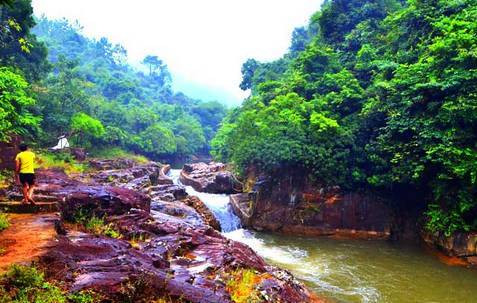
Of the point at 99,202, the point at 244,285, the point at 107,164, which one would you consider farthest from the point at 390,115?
the point at 107,164

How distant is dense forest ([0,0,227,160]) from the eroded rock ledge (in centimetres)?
407

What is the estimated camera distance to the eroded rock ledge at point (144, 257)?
242 inches

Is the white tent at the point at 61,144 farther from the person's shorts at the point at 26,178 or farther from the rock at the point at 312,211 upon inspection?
the person's shorts at the point at 26,178

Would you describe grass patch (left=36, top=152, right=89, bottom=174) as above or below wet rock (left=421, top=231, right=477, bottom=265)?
above

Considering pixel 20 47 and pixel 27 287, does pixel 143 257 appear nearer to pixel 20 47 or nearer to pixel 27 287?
pixel 27 287

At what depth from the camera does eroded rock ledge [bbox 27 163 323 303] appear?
616 cm

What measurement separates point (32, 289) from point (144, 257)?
2912 millimetres

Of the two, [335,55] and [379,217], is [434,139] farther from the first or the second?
[335,55]

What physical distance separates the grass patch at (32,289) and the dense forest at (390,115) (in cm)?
1411

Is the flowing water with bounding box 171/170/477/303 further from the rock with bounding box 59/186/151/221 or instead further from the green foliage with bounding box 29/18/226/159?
the green foliage with bounding box 29/18/226/159

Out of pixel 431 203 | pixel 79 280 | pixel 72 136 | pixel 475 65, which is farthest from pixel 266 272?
pixel 72 136

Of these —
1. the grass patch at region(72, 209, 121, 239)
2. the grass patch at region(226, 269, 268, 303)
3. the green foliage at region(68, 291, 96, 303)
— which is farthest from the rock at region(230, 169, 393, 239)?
the green foliage at region(68, 291, 96, 303)

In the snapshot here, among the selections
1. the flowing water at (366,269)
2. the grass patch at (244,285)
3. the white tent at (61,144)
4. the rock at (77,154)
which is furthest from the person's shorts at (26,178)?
the rock at (77,154)

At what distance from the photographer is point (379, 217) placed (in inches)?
765
